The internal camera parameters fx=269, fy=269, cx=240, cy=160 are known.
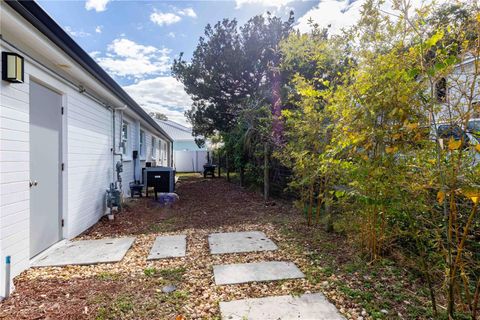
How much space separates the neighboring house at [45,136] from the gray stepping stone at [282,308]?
2.12m

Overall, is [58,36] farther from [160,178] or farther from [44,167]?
[160,178]

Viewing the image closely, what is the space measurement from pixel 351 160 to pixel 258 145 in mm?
5731

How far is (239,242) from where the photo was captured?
4.11 meters

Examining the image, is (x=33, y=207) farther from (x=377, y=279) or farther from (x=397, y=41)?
(x=397, y=41)

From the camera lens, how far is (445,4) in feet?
6.43

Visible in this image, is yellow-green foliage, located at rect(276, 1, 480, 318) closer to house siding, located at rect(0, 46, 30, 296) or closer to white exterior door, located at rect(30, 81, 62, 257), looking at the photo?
house siding, located at rect(0, 46, 30, 296)

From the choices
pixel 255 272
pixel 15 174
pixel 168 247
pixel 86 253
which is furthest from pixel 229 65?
pixel 255 272

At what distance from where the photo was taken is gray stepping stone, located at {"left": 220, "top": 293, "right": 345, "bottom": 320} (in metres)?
2.20

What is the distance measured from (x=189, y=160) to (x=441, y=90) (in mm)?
21237

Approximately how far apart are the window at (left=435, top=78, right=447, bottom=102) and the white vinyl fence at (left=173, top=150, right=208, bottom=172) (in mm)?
20580

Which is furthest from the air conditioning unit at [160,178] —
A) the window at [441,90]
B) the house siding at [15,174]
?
the window at [441,90]

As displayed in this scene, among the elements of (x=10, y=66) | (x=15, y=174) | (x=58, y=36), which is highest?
(x=58, y=36)

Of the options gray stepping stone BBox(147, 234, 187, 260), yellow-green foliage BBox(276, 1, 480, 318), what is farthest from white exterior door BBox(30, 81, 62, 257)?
yellow-green foliage BBox(276, 1, 480, 318)

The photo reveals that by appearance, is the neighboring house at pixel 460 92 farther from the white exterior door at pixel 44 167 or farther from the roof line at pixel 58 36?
the white exterior door at pixel 44 167
